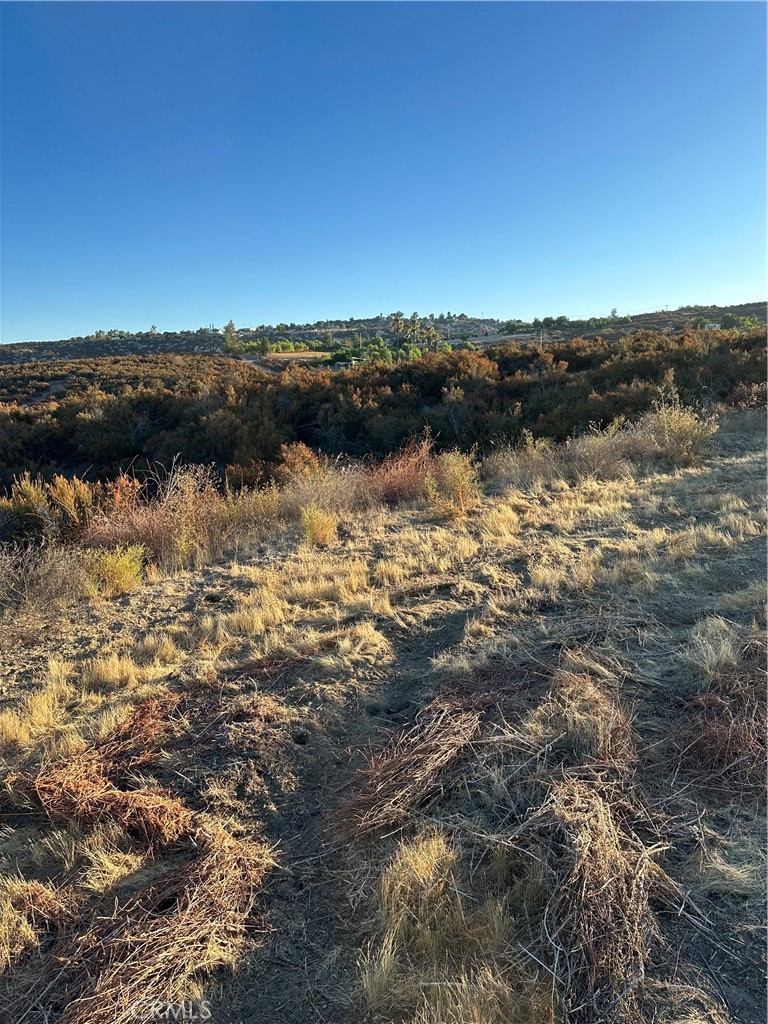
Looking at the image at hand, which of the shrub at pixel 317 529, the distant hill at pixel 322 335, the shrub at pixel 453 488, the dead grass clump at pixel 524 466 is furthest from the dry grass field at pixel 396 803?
the distant hill at pixel 322 335

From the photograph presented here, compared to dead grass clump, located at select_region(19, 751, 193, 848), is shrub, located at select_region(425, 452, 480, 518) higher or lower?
higher

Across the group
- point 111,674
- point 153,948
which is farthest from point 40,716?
point 153,948

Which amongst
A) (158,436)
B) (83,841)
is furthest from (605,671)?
(158,436)

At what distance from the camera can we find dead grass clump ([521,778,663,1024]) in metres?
1.80

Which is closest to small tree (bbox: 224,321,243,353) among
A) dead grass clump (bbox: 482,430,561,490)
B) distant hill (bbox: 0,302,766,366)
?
distant hill (bbox: 0,302,766,366)

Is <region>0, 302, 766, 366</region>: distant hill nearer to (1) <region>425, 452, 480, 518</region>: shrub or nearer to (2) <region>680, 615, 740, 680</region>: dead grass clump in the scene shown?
(1) <region>425, 452, 480, 518</region>: shrub

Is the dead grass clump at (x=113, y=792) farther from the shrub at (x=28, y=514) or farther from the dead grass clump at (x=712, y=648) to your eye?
the shrub at (x=28, y=514)

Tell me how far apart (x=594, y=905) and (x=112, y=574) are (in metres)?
5.43

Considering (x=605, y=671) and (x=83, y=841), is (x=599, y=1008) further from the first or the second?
(x=83, y=841)

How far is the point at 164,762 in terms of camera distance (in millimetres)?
3051

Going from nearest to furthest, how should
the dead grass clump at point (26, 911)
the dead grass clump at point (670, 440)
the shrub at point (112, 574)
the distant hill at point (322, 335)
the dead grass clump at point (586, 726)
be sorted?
the dead grass clump at point (26, 911)
the dead grass clump at point (586, 726)
the shrub at point (112, 574)
the dead grass clump at point (670, 440)
the distant hill at point (322, 335)

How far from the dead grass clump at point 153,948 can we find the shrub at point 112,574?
160 inches

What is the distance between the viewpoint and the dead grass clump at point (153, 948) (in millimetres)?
1875

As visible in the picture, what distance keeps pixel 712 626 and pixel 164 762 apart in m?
3.75
